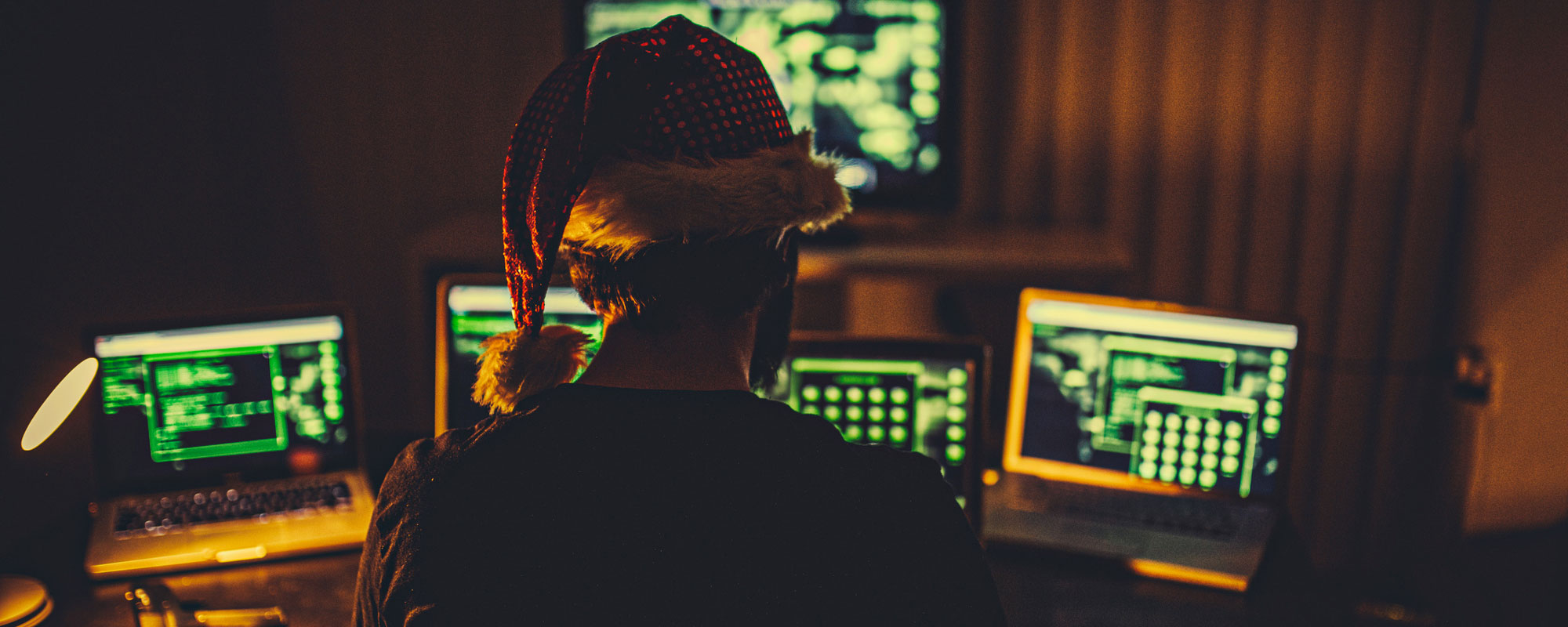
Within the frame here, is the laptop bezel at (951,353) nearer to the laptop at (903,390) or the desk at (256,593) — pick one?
the laptop at (903,390)

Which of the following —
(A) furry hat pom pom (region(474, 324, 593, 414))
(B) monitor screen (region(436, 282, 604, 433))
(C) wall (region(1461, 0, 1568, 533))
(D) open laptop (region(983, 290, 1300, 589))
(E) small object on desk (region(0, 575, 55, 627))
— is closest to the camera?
(A) furry hat pom pom (region(474, 324, 593, 414))

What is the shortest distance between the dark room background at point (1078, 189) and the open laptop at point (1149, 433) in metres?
0.20

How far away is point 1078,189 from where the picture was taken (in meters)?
2.11

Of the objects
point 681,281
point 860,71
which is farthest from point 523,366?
point 860,71

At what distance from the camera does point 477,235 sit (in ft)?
5.77

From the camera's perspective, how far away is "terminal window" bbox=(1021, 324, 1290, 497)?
145cm

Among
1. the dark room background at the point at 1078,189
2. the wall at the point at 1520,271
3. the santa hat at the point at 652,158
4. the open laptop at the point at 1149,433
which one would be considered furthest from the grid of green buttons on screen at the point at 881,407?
the wall at the point at 1520,271

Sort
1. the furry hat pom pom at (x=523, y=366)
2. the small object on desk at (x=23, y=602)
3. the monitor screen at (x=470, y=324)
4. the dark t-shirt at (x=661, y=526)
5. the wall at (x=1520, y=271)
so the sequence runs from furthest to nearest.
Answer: the wall at (x=1520, y=271), the monitor screen at (x=470, y=324), the small object on desk at (x=23, y=602), the furry hat pom pom at (x=523, y=366), the dark t-shirt at (x=661, y=526)

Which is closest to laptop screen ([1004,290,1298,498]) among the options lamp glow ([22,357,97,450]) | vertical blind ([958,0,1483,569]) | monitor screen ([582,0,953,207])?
monitor screen ([582,0,953,207])

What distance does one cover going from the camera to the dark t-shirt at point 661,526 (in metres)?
0.73

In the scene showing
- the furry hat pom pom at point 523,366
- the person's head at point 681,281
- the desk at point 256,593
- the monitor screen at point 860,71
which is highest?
the monitor screen at point 860,71

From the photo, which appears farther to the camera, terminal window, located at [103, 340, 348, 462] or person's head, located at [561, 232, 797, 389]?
terminal window, located at [103, 340, 348, 462]

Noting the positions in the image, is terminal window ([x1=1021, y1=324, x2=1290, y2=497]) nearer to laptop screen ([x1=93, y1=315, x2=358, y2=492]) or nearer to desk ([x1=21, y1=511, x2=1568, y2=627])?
desk ([x1=21, y1=511, x2=1568, y2=627])

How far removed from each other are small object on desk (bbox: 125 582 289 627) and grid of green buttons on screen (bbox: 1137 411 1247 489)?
45.3 inches
